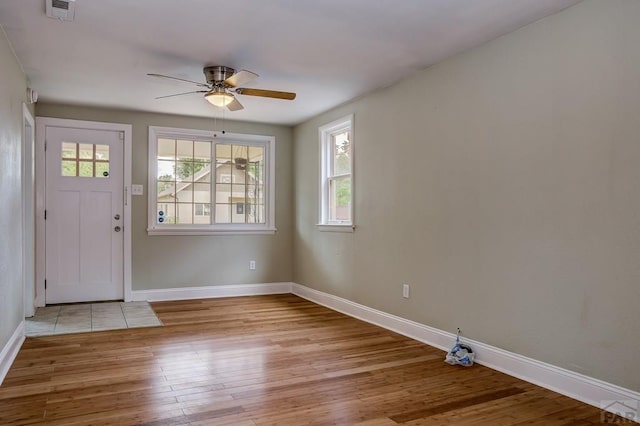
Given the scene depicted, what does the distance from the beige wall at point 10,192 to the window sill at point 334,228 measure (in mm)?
3078

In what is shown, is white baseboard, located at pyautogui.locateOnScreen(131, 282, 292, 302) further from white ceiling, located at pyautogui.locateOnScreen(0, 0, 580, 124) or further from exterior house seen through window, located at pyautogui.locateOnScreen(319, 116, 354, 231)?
white ceiling, located at pyautogui.locateOnScreen(0, 0, 580, 124)

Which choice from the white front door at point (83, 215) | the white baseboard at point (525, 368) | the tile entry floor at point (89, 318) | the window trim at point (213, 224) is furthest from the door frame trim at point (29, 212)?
the white baseboard at point (525, 368)

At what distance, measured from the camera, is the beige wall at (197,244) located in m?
5.68

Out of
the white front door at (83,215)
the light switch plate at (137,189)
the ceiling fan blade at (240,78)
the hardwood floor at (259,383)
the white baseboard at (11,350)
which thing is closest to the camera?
the hardwood floor at (259,383)

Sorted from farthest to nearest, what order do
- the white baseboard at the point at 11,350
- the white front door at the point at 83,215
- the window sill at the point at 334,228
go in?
the white front door at the point at 83,215
the window sill at the point at 334,228
the white baseboard at the point at 11,350

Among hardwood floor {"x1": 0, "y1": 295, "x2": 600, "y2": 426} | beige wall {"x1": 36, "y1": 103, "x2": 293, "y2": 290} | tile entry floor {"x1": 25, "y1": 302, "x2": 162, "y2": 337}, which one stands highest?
beige wall {"x1": 36, "y1": 103, "x2": 293, "y2": 290}

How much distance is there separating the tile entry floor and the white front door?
0.85ft

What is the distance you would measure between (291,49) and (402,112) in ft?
4.09

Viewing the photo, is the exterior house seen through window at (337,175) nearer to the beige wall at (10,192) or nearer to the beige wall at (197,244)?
the beige wall at (197,244)

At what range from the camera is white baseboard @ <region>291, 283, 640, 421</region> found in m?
2.52

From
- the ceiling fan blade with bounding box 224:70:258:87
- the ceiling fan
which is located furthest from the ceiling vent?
the ceiling fan blade with bounding box 224:70:258:87

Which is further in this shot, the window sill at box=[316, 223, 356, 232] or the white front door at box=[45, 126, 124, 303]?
the white front door at box=[45, 126, 124, 303]

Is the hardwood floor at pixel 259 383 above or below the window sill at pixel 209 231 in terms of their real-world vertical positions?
below

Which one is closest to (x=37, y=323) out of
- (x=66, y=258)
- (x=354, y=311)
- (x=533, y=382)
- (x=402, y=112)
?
(x=66, y=258)
